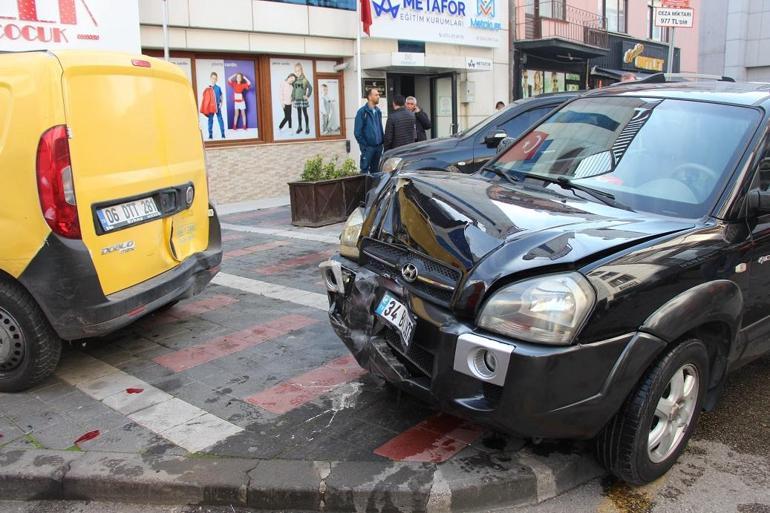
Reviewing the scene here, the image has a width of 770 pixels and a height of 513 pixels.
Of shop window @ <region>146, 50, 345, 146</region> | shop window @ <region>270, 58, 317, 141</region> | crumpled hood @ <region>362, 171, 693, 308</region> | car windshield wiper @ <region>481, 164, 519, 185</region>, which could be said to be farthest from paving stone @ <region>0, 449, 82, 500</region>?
shop window @ <region>270, 58, 317, 141</region>

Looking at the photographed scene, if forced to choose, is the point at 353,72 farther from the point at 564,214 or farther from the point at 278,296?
the point at 564,214

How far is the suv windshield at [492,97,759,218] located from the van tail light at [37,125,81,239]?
263 centimetres

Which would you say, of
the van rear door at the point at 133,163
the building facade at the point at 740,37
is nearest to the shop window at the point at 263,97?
the van rear door at the point at 133,163

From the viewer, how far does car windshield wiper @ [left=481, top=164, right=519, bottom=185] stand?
410 centimetres

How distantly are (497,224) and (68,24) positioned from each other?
8818 millimetres

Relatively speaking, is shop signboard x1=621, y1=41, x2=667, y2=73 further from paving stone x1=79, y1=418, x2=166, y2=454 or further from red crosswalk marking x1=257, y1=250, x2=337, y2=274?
paving stone x1=79, y1=418, x2=166, y2=454

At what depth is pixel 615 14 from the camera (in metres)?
24.2

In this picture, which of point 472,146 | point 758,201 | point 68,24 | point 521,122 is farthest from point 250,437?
point 68,24

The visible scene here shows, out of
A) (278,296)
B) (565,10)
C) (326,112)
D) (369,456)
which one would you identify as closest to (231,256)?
(278,296)

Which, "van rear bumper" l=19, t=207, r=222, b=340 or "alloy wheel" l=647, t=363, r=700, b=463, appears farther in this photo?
"van rear bumper" l=19, t=207, r=222, b=340

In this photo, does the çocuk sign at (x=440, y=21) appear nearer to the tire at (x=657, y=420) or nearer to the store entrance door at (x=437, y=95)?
the store entrance door at (x=437, y=95)

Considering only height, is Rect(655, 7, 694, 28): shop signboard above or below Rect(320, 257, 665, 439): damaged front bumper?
above

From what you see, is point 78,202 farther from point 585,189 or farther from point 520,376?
point 585,189

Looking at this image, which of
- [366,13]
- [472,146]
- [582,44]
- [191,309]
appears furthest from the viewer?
[582,44]
